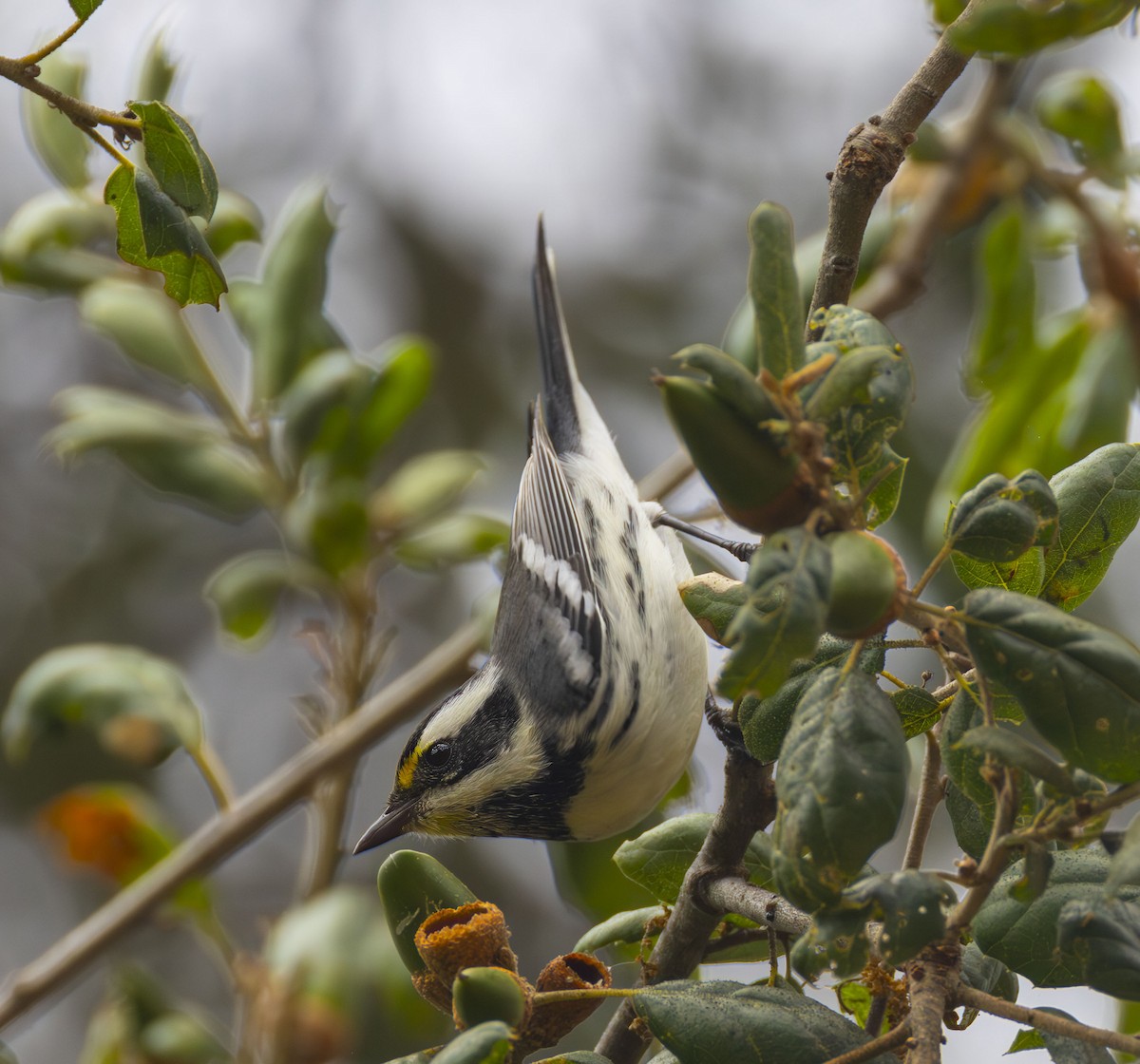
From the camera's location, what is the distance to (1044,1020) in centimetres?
92

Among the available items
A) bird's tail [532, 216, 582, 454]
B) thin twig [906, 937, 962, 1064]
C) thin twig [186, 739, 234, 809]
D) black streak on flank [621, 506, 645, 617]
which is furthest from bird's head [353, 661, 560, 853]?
thin twig [906, 937, 962, 1064]

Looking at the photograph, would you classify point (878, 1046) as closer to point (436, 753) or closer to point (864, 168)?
point (864, 168)

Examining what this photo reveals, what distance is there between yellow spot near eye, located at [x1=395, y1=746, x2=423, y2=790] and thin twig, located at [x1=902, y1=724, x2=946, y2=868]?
5.19 ft

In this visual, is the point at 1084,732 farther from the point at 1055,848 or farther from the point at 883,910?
the point at 1055,848

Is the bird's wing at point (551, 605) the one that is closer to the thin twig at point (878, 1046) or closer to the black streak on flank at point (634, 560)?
the black streak on flank at point (634, 560)

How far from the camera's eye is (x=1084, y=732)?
0.86m

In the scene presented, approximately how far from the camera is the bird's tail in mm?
3248

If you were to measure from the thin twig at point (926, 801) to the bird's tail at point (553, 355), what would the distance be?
214cm

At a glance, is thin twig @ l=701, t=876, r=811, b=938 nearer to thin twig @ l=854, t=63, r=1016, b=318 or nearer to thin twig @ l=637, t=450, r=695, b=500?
thin twig @ l=854, t=63, r=1016, b=318

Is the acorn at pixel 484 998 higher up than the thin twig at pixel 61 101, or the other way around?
the thin twig at pixel 61 101

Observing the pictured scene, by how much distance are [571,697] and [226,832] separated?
693 millimetres

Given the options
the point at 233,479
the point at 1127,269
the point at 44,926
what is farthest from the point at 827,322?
the point at 44,926

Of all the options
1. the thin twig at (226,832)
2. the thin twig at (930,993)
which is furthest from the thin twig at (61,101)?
the thin twig at (226,832)

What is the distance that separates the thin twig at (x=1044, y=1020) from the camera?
877mm
